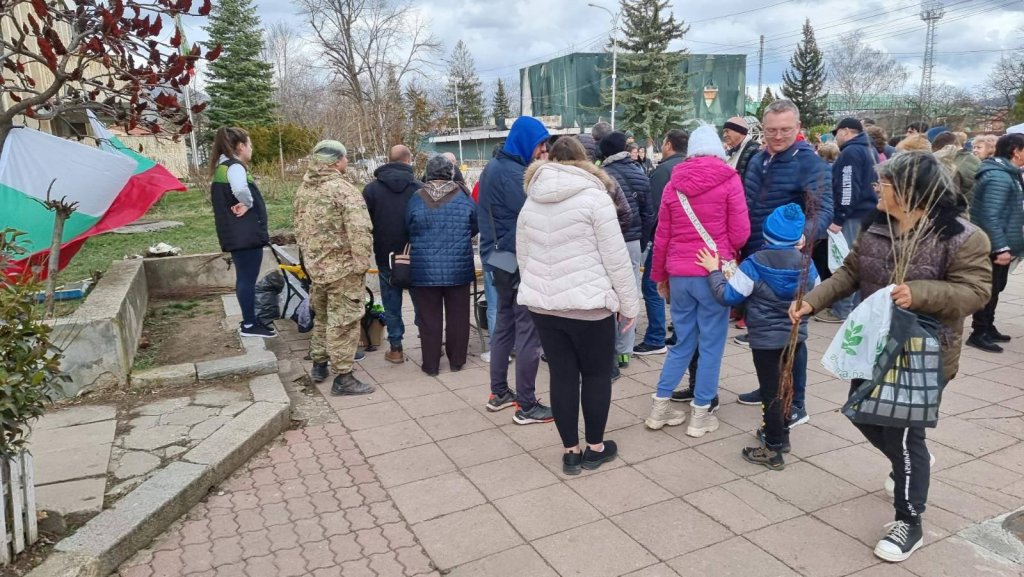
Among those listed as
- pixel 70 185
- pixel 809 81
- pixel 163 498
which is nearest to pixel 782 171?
pixel 163 498

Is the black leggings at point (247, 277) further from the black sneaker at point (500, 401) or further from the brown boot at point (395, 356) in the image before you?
the black sneaker at point (500, 401)

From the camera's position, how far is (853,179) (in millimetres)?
6625

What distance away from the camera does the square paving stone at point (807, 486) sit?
355 cm

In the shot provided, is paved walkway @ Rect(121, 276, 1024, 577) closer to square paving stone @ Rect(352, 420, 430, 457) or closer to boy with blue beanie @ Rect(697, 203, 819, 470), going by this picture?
square paving stone @ Rect(352, 420, 430, 457)

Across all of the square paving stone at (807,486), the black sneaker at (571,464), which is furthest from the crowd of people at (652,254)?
the square paving stone at (807,486)

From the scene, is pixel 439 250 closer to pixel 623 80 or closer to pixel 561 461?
pixel 561 461

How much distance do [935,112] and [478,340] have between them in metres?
50.9

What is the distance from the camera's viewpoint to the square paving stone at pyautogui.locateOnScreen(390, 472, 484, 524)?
3592 millimetres

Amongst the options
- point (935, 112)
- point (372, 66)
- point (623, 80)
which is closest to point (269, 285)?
point (372, 66)

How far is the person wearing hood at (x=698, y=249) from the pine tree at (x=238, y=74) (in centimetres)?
3670

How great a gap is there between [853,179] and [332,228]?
483 cm

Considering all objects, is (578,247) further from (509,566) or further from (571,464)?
(509,566)

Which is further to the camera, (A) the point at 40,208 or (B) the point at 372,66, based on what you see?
(B) the point at 372,66

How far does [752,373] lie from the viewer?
5582mm
